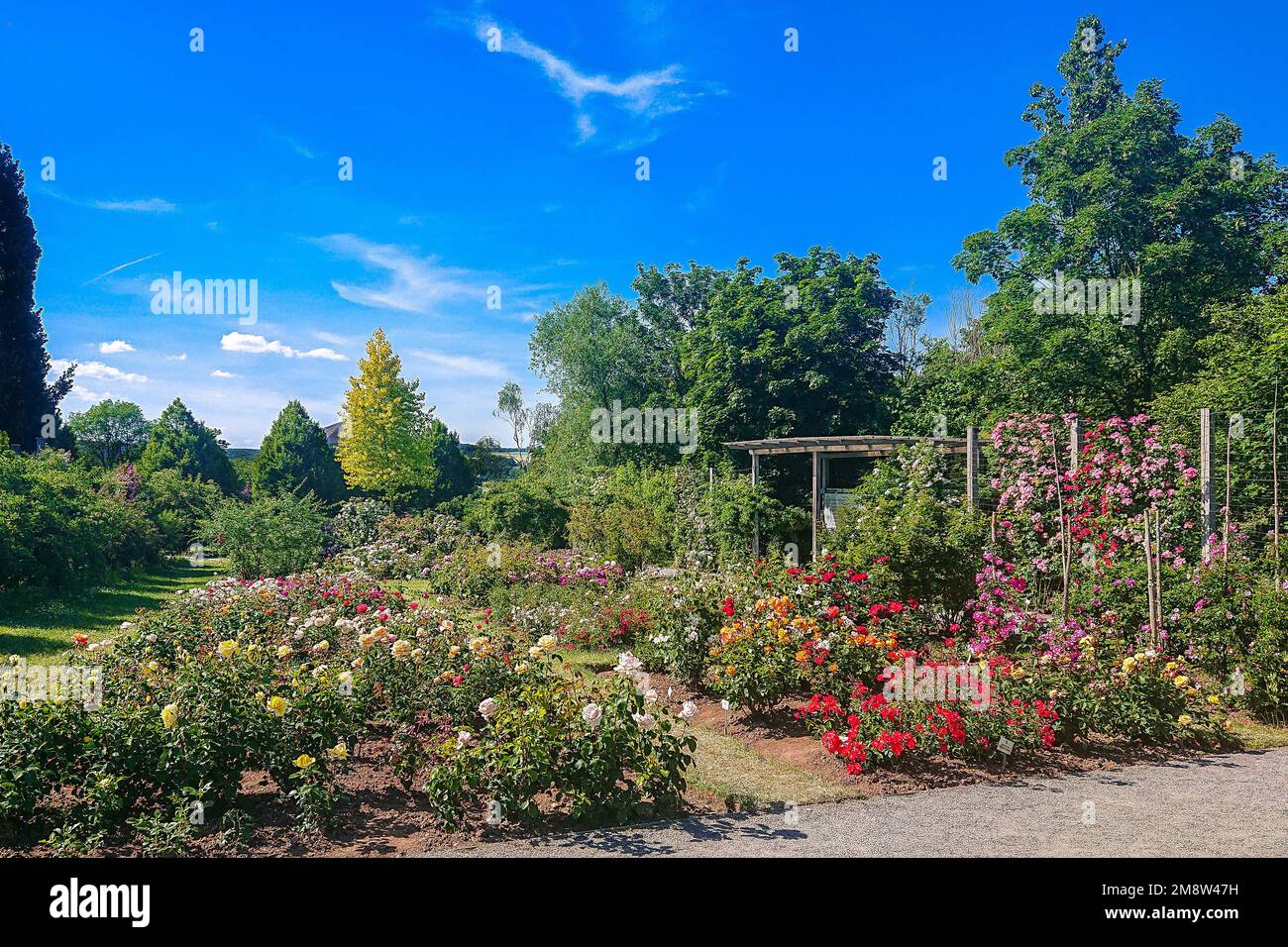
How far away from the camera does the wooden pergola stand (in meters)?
10.6

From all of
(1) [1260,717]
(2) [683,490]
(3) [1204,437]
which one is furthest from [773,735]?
(2) [683,490]

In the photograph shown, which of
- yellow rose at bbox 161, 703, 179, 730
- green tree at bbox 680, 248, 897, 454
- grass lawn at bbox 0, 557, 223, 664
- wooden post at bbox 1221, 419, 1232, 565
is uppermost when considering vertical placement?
green tree at bbox 680, 248, 897, 454

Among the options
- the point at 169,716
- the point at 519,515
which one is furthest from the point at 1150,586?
the point at 519,515

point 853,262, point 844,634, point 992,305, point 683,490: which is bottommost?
point 844,634

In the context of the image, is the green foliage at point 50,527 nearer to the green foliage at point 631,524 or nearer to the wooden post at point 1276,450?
the green foliage at point 631,524

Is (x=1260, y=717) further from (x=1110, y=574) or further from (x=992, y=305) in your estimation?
(x=992, y=305)

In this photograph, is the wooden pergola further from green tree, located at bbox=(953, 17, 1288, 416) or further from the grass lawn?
the grass lawn

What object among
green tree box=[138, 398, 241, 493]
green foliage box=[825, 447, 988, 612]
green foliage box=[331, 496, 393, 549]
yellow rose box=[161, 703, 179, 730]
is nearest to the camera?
yellow rose box=[161, 703, 179, 730]

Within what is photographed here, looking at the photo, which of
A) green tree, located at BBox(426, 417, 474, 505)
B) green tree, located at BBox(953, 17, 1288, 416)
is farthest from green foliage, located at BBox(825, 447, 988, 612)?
green tree, located at BBox(426, 417, 474, 505)

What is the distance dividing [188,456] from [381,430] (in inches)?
318

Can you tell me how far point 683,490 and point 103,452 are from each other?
34.2 m

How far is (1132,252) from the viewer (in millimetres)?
14359

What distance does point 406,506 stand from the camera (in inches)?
1084

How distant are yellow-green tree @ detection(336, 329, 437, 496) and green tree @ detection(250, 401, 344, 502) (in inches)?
75.3
